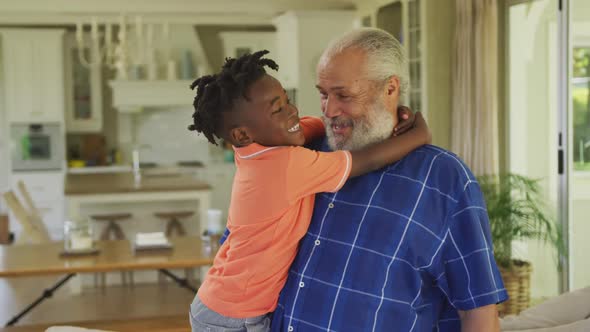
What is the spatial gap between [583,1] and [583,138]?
3.01 feet

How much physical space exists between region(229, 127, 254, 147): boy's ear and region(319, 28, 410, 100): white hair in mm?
281

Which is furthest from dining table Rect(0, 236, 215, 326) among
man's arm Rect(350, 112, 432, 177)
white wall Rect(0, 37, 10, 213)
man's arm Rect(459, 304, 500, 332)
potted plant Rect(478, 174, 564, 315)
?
white wall Rect(0, 37, 10, 213)

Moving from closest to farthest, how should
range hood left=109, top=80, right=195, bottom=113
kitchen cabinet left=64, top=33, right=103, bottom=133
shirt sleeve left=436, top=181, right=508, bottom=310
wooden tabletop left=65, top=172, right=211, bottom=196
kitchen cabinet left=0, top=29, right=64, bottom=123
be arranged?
shirt sleeve left=436, top=181, right=508, bottom=310
wooden tabletop left=65, top=172, right=211, bottom=196
kitchen cabinet left=0, top=29, right=64, bottom=123
range hood left=109, top=80, right=195, bottom=113
kitchen cabinet left=64, top=33, right=103, bottom=133

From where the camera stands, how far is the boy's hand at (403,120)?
1.98m

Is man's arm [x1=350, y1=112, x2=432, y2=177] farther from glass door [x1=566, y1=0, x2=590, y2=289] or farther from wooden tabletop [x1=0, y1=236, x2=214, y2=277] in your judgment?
glass door [x1=566, y1=0, x2=590, y2=289]

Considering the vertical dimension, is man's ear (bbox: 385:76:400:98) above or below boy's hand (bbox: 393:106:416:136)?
above

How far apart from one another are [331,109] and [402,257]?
0.42 metres

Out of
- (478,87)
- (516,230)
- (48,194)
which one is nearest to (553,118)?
(478,87)

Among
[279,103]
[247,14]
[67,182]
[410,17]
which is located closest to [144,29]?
[247,14]

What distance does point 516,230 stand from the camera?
544 centimetres

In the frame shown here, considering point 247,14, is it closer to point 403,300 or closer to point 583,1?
point 583,1

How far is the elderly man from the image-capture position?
5.81 feet

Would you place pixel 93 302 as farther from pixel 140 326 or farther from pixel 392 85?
pixel 392 85

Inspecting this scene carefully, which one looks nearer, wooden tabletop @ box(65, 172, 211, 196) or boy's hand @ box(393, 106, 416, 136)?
boy's hand @ box(393, 106, 416, 136)
